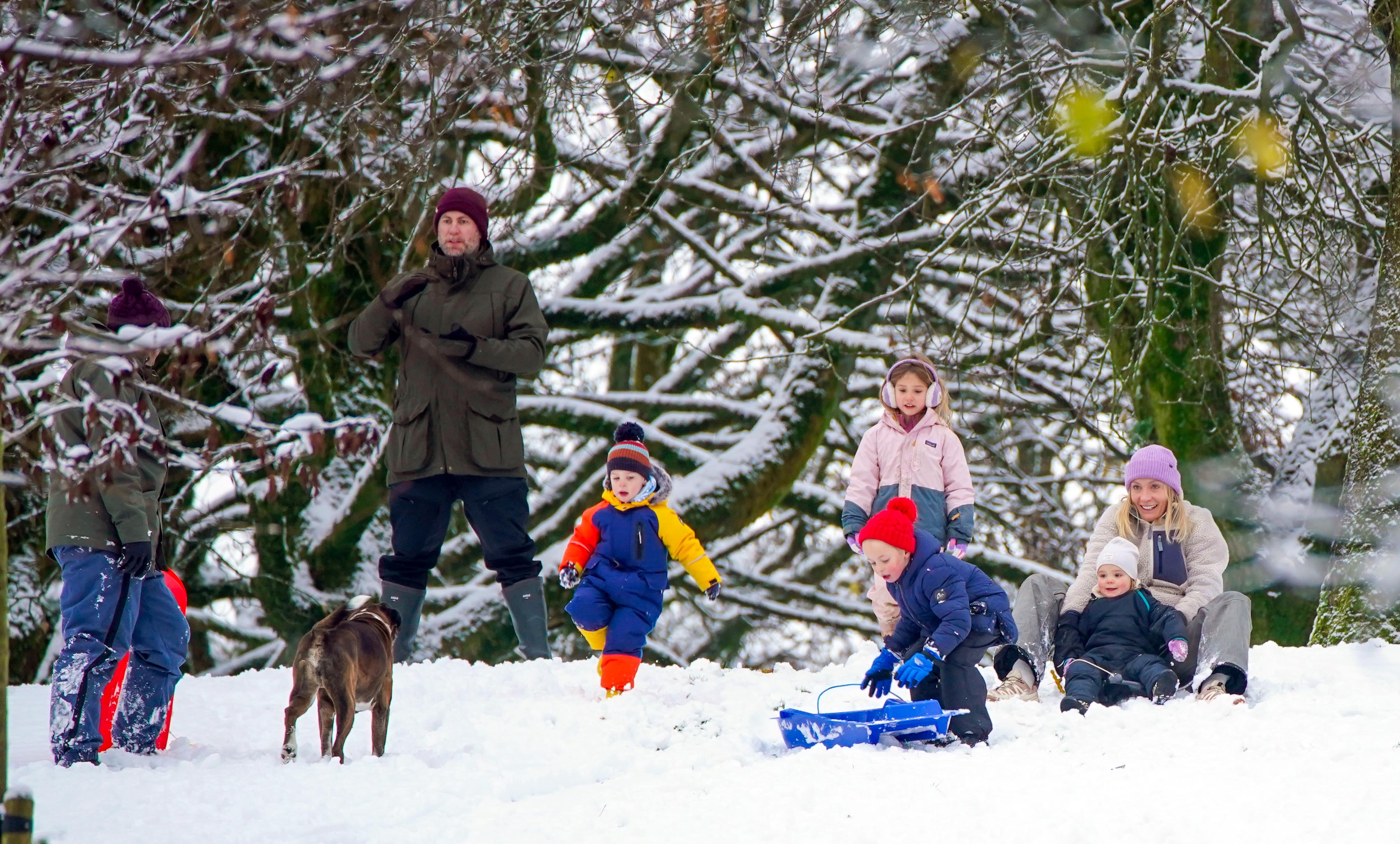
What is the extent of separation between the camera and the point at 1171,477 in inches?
224

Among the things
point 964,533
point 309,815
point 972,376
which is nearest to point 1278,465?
point 972,376

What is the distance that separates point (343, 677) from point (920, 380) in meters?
3.13

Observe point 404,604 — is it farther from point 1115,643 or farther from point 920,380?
point 1115,643

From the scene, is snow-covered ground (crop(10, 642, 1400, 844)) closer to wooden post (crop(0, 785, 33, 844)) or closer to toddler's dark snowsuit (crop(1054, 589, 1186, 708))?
toddler's dark snowsuit (crop(1054, 589, 1186, 708))

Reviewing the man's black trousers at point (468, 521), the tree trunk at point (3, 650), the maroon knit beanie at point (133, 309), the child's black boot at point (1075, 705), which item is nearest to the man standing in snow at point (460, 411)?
the man's black trousers at point (468, 521)

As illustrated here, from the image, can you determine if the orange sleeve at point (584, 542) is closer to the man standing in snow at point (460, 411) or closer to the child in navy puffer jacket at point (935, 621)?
the man standing in snow at point (460, 411)

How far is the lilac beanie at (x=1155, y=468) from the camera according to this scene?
5660 mm

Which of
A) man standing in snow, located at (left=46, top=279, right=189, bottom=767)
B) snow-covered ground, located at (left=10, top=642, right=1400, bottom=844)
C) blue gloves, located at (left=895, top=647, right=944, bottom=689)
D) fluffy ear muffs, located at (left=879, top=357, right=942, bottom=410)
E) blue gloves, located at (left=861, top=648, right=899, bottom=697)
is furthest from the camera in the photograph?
fluffy ear muffs, located at (left=879, top=357, right=942, bottom=410)

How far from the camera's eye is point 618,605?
557 centimetres

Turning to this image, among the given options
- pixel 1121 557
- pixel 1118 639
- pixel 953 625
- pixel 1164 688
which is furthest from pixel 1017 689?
pixel 953 625

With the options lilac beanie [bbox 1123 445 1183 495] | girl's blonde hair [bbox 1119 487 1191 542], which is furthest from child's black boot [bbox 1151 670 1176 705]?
lilac beanie [bbox 1123 445 1183 495]

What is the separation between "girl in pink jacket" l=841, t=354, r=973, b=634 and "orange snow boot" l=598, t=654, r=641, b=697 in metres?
1.20

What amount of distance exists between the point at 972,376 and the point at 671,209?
3800mm

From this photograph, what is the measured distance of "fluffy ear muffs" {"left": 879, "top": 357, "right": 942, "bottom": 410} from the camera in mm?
5996
